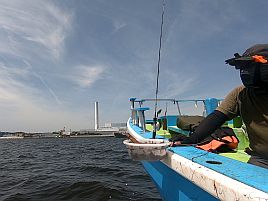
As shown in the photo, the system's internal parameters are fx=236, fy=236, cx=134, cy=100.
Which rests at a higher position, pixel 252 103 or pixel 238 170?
pixel 252 103

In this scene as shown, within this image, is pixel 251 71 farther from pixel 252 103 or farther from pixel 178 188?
pixel 178 188

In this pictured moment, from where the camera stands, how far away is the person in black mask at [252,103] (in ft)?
6.79

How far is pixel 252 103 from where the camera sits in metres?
2.26

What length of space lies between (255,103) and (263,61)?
0.45 m

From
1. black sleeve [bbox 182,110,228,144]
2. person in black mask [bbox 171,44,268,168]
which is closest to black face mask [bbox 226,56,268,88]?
person in black mask [bbox 171,44,268,168]

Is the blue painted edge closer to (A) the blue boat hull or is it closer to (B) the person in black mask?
(A) the blue boat hull

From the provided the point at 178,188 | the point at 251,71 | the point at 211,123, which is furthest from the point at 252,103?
the point at 178,188


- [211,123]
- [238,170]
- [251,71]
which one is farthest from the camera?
[211,123]

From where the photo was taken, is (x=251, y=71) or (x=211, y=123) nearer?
(x=251, y=71)

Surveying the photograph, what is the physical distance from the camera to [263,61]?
1.97 m

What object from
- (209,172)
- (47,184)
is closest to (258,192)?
(209,172)

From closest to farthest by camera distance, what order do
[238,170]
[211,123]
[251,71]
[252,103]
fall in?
[238,170], [251,71], [252,103], [211,123]

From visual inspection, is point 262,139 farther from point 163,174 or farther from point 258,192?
point 163,174

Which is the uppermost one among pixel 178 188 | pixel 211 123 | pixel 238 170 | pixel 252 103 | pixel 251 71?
pixel 251 71
